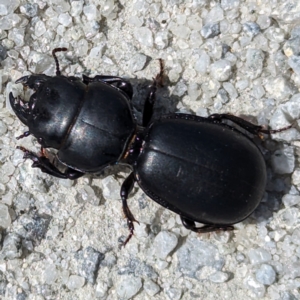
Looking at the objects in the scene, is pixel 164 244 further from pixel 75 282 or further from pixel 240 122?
pixel 240 122

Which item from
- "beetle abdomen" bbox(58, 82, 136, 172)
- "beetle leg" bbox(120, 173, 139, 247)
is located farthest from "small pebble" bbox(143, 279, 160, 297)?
"beetle abdomen" bbox(58, 82, 136, 172)

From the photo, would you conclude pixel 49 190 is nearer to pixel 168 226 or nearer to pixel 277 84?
pixel 168 226

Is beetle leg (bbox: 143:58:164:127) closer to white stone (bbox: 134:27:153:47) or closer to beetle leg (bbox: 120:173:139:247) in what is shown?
white stone (bbox: 134:27:153:47)

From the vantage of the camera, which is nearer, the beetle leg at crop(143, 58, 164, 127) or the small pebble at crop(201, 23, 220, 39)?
the beetle leg at crop(143, 58, 164, 127)

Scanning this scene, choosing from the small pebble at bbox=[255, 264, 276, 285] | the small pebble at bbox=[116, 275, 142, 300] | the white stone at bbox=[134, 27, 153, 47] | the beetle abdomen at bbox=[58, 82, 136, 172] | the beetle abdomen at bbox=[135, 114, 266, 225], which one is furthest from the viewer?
the white stone at bbox=[134, 27, 153, 47]

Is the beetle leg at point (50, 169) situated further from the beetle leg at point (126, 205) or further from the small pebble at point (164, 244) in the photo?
the small pebble at point (164, 244)

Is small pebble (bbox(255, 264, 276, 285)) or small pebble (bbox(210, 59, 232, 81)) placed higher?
small pebble (bbox(210, 59, 232, 81))

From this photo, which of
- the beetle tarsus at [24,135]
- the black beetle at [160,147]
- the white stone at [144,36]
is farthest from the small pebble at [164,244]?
the white stone at [144,36]

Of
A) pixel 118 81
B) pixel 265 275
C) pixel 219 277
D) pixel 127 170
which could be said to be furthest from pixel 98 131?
pixel 265 275
